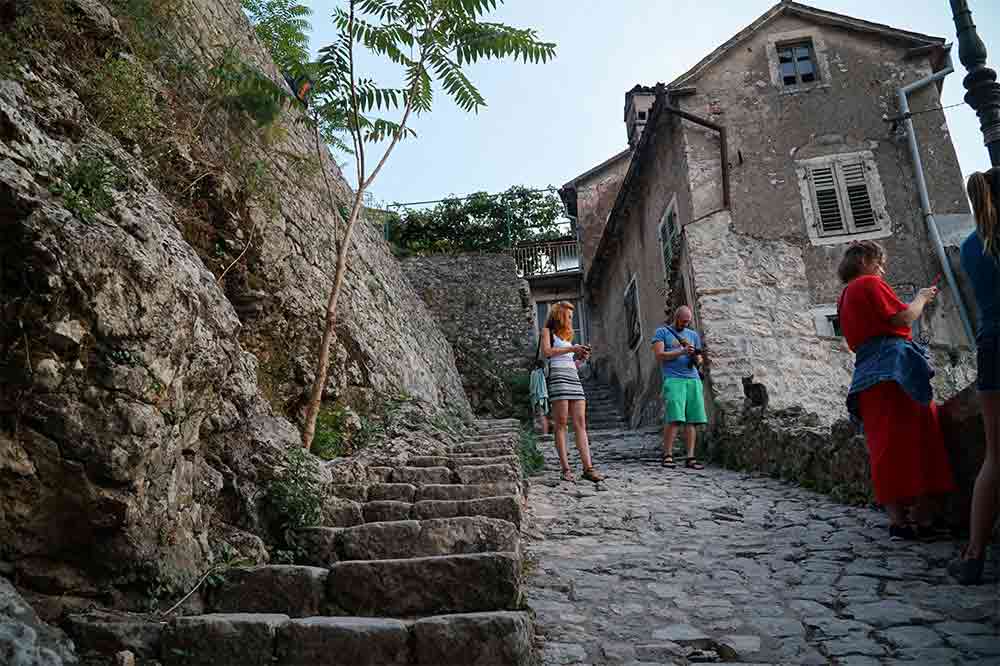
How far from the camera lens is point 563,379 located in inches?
243

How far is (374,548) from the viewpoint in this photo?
10.6ft

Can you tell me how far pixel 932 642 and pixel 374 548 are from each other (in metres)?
2.38

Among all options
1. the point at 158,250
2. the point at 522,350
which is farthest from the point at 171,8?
the point at 522,350

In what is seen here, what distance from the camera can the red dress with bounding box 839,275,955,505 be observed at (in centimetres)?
356

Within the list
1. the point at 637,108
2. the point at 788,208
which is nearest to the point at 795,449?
the point at 788,208

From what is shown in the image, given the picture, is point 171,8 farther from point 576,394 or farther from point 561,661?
point 561,661

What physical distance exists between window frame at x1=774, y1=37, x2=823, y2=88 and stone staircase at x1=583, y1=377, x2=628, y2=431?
22.9 ft

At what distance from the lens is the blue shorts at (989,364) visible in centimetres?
288

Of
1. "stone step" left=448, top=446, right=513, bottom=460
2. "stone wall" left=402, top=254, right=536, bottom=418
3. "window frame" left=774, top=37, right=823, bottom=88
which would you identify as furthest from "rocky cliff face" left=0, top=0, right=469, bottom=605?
"stone wall" left=402, top=254, right=536, bottom=418

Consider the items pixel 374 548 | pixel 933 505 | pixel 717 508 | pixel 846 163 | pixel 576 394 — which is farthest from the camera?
pixel 846 163

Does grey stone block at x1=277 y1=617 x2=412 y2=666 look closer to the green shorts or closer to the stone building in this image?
the green shorts

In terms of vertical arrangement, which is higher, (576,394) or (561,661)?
(576,394)

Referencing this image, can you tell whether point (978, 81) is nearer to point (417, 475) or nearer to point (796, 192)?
point (417, 475)

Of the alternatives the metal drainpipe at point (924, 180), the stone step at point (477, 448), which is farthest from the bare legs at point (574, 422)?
the metal drainpipe at point (924, 180)
